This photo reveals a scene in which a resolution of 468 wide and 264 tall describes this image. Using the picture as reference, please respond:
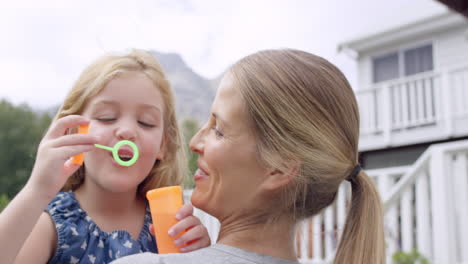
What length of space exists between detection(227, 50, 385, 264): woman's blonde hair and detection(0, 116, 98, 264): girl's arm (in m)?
0.46

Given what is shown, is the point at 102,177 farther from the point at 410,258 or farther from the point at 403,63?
the point at 403,63

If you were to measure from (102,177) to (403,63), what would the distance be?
1101 centimetres

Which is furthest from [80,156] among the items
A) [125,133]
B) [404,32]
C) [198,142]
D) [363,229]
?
[404,32]

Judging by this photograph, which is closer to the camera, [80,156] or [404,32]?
[80,156]

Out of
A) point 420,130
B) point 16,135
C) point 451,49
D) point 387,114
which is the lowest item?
point 420,130

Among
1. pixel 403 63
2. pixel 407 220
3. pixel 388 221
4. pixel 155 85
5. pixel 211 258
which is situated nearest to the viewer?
pixel 211 258

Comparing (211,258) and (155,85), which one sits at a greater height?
(155,85)

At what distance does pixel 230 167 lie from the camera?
1.19m

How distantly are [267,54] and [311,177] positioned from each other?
352 millimetres

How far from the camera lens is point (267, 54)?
132 centimetres

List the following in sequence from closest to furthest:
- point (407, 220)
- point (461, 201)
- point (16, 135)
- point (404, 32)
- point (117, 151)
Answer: point (117, 151) → point (461, 201) → point (407, 220) → point (404, 32) → point (16, 135)

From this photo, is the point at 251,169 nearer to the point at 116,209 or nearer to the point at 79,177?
the point at 116,209

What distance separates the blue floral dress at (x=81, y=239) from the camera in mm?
1471

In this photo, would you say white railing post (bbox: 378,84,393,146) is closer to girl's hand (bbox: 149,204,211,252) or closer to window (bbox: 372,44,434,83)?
window (bbox: 372,44,434,83)
